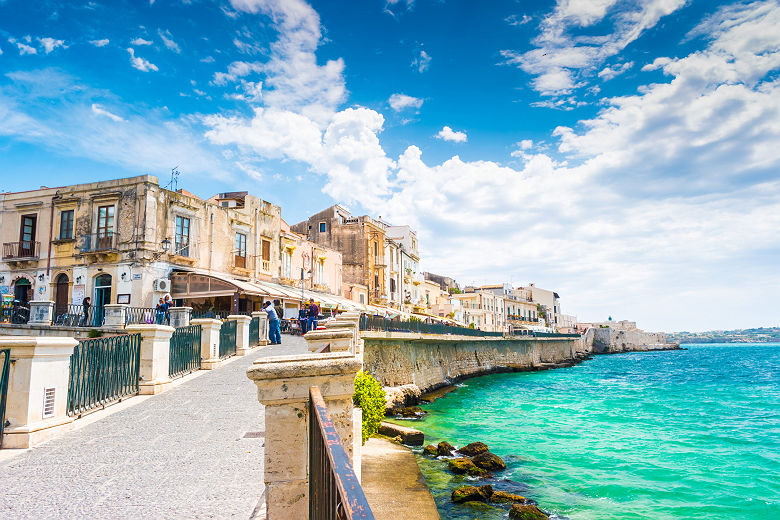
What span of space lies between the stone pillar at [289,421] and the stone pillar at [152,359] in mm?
8748

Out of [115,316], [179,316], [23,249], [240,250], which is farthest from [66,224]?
[179,316]

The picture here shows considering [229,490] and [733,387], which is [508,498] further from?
[733,387]

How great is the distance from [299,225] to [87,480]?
43762 millimetres

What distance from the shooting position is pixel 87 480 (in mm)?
5520

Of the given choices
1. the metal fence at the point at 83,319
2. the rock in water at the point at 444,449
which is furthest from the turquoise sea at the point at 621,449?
the metal fence at the point at 83,319

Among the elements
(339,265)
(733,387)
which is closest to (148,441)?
(339,265)

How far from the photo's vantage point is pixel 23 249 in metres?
27.2

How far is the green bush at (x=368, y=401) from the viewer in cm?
1161

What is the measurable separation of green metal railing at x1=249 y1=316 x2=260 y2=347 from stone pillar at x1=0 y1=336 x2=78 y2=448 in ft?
44.2

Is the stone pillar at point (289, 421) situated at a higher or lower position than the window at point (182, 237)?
lower

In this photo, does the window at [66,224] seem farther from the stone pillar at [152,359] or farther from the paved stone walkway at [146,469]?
the paved stone walkway at [146,469]

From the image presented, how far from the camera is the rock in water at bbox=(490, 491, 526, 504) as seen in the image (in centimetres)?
1173

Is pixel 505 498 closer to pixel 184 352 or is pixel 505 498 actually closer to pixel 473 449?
pixel 473 449

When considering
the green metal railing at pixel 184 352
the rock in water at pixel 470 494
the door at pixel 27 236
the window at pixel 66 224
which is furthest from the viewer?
the door at pixel 27 236
